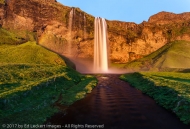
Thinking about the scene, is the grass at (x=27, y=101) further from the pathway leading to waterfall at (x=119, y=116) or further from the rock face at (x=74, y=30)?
the rock face at (x=74, y=30)

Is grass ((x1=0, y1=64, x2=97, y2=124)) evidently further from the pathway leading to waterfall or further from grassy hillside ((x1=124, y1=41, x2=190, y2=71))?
grassy hillside ((x1=124, y1=41, x2=190, y2=71))

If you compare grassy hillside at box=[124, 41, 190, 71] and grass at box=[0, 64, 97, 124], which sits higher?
grassy hillside at box=[124, 41, 190, 71]

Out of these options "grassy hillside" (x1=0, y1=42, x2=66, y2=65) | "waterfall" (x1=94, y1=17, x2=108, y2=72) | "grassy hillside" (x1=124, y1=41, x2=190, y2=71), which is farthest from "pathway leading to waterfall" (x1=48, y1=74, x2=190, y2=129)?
"waterfall" (x1=94, y1=17, x2=108, y2=72)

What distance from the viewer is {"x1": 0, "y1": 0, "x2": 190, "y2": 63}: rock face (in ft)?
283

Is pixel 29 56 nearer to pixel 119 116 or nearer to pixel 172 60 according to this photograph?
pixel 119 116

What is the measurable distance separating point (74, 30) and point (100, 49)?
769 inches

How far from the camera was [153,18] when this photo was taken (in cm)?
16488

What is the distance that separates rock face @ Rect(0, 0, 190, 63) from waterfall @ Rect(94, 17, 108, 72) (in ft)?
11.3

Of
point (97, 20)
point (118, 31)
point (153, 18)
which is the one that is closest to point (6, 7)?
point (97, 20)

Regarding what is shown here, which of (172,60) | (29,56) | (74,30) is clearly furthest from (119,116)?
(172,60)

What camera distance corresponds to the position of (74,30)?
94.4m

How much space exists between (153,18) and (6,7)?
13758cm

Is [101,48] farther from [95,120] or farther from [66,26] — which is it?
[95,120]

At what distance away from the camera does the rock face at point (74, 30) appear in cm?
8637
